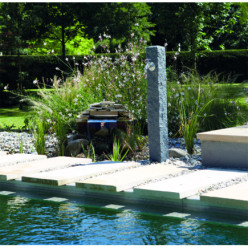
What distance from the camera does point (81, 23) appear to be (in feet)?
53.8

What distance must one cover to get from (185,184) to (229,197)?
2.04 feet

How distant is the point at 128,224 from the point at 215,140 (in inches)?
79.5

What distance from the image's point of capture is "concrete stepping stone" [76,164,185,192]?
414 cm

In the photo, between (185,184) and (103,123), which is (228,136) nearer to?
(185,184)

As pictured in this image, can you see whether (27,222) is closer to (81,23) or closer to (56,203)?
(56,203)

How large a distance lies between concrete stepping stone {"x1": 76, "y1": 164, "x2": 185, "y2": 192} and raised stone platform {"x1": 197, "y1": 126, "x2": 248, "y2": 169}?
0.53 meters

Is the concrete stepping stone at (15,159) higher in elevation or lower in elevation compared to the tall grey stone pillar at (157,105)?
lower

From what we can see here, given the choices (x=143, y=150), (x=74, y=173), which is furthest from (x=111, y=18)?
(x=74, y=173)

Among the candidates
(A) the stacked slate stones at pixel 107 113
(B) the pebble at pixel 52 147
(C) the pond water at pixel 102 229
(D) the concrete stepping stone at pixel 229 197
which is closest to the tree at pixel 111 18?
(B) the pebble at pixel 52 147

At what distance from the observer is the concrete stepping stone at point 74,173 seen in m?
4.48

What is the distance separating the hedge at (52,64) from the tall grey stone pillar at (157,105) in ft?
32.6

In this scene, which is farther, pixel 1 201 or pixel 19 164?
pixel 19 164

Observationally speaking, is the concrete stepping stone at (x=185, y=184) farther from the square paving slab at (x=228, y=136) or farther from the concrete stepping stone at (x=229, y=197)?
the square paving slab at (x=228, y=136)

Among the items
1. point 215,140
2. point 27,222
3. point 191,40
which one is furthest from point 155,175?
point 191,40
